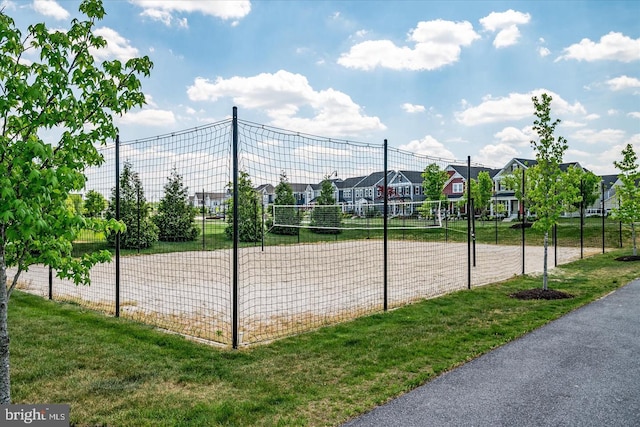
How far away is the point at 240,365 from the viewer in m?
4.20

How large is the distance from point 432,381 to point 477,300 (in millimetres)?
3849

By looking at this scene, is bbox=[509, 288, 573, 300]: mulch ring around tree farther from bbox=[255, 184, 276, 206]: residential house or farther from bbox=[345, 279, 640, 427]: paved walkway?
bbox=[255, 184, 276, 206]: residential house

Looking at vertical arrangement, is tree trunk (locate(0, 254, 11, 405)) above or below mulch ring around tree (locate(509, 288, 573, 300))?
above

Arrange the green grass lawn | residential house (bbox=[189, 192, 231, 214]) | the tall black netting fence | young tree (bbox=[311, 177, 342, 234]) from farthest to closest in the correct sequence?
young tree (bbox=[311, 177, 342, 234])
the green grass lawn
residential house (bbox=[189, 192, 231, 214])
the tall black netting fence

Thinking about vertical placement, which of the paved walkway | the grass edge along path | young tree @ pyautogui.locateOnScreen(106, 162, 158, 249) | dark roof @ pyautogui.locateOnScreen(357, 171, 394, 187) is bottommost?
the paved walkway

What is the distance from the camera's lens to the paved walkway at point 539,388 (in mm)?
3162

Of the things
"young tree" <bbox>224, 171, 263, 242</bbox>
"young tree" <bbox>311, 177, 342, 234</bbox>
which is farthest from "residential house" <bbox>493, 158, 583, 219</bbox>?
"young tree" <bbox>224, 171, 263, 242</bbox>

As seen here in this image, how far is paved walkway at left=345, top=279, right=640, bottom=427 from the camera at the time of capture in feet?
10.4

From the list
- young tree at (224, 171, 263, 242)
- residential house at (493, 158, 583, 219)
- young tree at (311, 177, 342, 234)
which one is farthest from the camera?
residential house at (493, 158, 583, 219)

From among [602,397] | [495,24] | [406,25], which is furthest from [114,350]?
[495,24]

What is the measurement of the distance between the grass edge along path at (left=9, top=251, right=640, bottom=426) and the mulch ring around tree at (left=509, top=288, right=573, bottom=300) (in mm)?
835

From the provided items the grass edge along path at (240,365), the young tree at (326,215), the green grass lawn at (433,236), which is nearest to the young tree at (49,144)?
the grass edge along path at (240,365)

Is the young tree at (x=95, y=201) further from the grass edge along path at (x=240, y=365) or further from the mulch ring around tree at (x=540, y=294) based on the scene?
the mulch ring around tree at (x=540, y=294)

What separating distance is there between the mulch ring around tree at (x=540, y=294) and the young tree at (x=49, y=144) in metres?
6.76
